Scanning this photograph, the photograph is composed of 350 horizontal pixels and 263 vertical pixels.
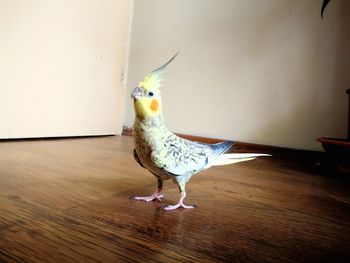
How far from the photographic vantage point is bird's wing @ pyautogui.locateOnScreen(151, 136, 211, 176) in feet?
1.69

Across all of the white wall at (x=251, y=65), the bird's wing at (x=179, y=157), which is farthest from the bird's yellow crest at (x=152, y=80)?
the white wall at (x=251, y=65)

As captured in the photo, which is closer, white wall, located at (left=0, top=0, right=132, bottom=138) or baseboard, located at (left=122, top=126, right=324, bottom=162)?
white wall, located at (left=0, top=0, right=132, bottom=138)

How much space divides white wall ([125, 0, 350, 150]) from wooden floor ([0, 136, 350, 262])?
1.54 feet

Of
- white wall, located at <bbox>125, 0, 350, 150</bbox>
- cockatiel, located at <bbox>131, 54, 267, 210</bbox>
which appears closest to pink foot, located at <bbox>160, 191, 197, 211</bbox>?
cockatiel, located at <bbox>131, 54, 267, 210</bbox>

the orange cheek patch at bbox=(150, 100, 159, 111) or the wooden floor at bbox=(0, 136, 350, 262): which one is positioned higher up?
the orange cheek patch at bbox=(150, 100, 159, 111)

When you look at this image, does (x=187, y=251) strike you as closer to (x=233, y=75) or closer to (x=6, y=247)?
Result: (x=6, y=247)

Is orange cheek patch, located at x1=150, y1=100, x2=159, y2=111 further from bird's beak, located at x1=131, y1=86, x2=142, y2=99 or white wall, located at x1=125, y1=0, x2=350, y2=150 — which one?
white wall, located at x1=125, y1=0, x2=350, y2=150

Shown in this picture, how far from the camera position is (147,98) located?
0.51 m

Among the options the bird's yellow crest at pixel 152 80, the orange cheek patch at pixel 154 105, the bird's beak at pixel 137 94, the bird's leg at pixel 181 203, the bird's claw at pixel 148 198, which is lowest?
the bird's claw at pixel 148 198

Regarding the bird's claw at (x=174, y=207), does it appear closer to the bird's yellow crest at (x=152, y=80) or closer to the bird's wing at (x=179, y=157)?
the bird's wing at (x=179, y=157)

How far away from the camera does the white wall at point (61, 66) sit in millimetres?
1153

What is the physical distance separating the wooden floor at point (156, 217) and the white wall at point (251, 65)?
47 cm

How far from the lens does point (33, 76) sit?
1.24 m

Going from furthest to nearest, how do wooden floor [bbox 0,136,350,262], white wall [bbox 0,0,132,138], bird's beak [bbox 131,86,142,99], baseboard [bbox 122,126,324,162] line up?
baseboard [bbox 122,126,324,162]
white wall [bbox 0,0,132,138]
bird's beak [bbox 131,86,142,99]
wooden floor [bbox 0,136,350,262]
